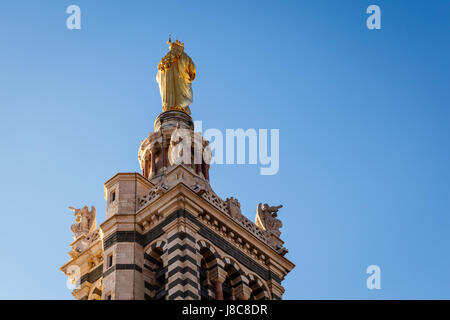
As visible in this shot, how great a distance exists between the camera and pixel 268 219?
5059cm

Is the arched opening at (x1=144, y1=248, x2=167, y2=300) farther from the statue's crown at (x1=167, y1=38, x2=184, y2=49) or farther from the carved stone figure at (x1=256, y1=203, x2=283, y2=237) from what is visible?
the statue's crown at (x1=167, y1=38, x2=184, y2=49)

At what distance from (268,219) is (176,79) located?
1039 centimetres

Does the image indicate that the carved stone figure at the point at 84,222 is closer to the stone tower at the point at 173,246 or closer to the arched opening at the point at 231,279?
the stone tower at the point at 173,246

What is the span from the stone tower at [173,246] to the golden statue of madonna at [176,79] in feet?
19.5

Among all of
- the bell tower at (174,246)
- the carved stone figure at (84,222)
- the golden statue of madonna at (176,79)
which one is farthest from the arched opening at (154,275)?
the golden statue of madonna at (176,79)

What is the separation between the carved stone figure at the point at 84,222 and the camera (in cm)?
4828

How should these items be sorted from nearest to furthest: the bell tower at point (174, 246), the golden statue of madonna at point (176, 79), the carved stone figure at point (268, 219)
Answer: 1. the bell tower at point (174, 246)
2. the carved stone figure at point (268, 219)
3. the golden statue of madonna at point (176, 79)

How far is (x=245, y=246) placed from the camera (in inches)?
1843

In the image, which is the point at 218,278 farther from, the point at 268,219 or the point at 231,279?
the point at 268,219

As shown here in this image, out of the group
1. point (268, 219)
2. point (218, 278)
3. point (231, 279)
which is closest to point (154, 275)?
point (218, 278)

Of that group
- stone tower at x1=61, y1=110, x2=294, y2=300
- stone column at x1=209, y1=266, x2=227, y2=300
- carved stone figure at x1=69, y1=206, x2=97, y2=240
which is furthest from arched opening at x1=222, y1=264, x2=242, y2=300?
carved stone figure at x1=69, y1=206, x2=97, y2=240
